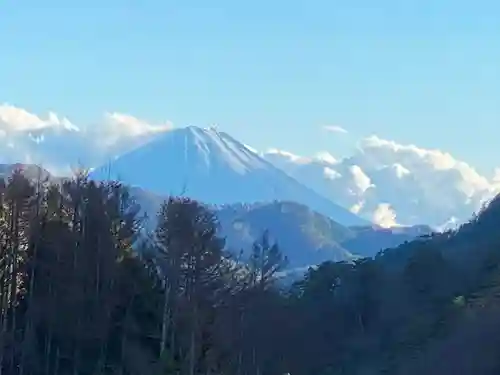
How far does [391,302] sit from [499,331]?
25193mm

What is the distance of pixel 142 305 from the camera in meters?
37.8

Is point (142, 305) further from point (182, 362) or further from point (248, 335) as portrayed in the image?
point (248, 335)

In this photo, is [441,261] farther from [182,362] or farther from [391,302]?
[182,362]

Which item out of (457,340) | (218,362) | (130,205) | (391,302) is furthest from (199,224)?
(391,302)

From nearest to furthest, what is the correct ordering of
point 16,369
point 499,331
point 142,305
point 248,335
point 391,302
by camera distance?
1. point 499,331
2. point 16,369
3. point 142,305
4. point 248,335
5. point 391,302

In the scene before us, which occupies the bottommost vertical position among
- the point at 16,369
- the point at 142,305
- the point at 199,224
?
the point at 16,369

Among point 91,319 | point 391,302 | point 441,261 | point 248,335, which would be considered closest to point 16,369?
point 91,319

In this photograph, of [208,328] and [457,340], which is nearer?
[457,340]

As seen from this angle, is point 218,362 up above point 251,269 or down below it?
below

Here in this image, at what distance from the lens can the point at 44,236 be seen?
36094mm

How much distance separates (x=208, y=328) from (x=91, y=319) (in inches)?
190

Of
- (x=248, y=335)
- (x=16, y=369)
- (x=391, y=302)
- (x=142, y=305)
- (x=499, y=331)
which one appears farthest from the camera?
(x=391, y=302)

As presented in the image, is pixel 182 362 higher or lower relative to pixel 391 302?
lower

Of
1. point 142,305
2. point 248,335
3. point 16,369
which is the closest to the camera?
point 16,369
